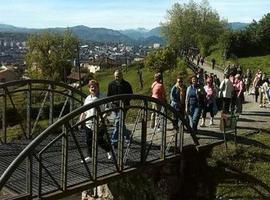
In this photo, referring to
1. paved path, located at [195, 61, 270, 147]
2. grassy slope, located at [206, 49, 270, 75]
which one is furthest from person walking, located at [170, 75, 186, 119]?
grassy slope, located at [206, 49, 270, 75]

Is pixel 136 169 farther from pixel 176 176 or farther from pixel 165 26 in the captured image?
pixel 165 26

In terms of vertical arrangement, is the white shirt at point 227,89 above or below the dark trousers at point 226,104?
above

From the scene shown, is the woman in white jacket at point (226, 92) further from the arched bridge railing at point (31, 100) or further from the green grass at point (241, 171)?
the arched bridge railing at point (31, 100)

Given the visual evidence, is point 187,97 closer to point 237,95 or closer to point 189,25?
point 237,95

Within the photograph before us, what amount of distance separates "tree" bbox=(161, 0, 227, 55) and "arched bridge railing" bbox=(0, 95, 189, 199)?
219 ft

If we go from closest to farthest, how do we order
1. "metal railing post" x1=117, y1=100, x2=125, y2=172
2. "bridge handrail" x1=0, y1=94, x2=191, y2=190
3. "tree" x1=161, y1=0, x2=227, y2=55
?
1. "bridge handrail" x1=0, y1=94, x2=191, y2=190
2. "metal railing post" x1=117, y1=100, x2=125, y2=172
3. "tree" x1=161, y1=0, x2=227, y2=55

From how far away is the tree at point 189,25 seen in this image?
3248 inches

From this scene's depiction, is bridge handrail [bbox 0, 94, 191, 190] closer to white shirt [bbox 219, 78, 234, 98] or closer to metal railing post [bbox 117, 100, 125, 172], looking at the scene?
metal railing post [bbox 117, 100, 125, 172]

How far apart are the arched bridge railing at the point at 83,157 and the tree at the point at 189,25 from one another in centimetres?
6676

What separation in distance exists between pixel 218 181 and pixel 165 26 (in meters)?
72.6

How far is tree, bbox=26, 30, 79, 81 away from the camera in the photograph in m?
72.4

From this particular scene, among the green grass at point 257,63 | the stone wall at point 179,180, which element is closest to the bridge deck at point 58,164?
the stone wall at point 179,180

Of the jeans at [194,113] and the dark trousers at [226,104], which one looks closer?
the jeans at [194,113]

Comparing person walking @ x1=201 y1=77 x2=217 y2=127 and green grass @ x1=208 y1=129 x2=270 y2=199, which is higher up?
person walking @ x1=201 y1=77 x2=217 y2=127
